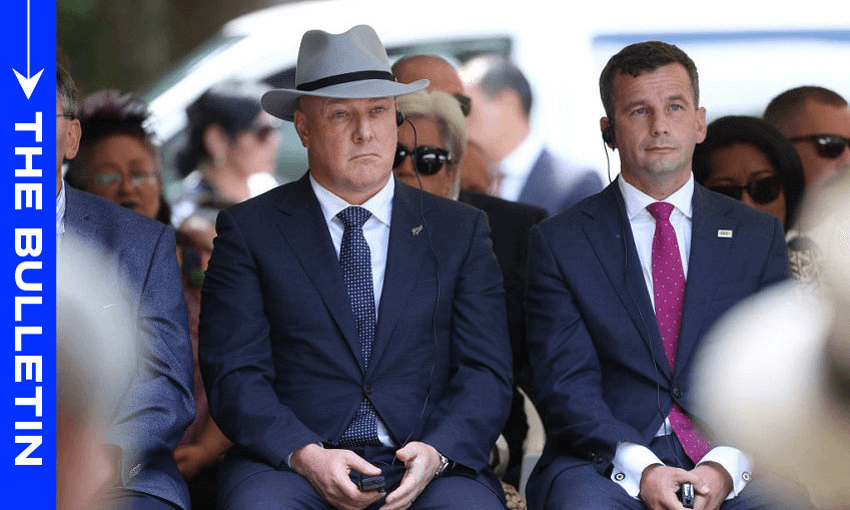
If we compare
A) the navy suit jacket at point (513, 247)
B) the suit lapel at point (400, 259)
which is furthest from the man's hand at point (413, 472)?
the navy suit jacket at point (513, 247)

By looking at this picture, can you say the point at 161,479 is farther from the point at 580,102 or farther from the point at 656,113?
the point at 580,102

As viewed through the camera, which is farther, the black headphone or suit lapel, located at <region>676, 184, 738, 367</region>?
the black headphone

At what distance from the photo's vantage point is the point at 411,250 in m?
3.34

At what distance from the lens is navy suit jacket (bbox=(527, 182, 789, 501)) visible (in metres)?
3.26

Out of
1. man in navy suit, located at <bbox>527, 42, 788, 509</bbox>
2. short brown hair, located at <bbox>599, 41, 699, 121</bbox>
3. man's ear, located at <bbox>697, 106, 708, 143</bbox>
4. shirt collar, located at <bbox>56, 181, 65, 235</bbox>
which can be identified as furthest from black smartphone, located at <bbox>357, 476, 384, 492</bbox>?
man's ear, located at <bbox>697, 106, 708, 143</bbox>

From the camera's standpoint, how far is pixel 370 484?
2.98m

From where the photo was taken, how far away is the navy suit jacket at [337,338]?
3213 mm

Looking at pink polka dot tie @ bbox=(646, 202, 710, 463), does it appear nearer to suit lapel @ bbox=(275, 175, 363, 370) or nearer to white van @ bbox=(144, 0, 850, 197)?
suit lapel @ bbox=(275, 175, 363, 370)

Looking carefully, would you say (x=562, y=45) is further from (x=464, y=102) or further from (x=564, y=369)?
(x=564, y=369)

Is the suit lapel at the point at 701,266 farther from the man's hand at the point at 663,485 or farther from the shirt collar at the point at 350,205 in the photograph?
the shirt collar at the point at 350,205

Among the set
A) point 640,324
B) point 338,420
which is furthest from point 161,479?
point 640,324

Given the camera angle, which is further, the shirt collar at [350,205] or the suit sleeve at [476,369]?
the shirt collar at [350,205]

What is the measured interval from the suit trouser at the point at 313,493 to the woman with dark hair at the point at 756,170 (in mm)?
1616

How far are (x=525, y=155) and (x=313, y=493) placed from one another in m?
2.13
